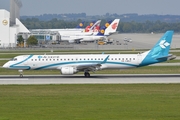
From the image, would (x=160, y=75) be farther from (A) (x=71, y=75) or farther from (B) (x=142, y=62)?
(A) (x=71, y=75)

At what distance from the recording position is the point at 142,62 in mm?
53906

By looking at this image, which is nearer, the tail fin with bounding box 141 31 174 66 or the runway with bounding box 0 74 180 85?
the runway with bounding box 0 74 180 85

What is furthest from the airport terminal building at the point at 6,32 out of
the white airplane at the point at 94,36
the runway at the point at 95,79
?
the runway at the point at 95,79

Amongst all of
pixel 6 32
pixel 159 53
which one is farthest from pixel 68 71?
pixel 6 32

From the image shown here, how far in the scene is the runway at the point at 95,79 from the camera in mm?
48375

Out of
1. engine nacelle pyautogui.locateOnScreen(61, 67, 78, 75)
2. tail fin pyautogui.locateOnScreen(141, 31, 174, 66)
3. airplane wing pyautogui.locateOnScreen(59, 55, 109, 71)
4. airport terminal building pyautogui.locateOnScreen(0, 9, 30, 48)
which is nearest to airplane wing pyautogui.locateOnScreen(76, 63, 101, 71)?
airplane wing pyautogui.locateOnScreen(59, 55, 109, 71)

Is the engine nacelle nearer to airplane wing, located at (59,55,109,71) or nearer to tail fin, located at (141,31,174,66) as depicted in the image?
airplane wing, located at (59,55,109,71)
